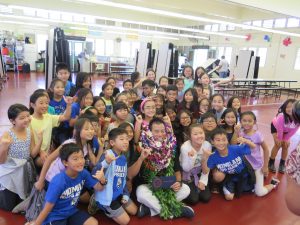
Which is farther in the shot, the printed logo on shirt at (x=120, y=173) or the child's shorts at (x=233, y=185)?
the child's shorts at (x=233, y=185)

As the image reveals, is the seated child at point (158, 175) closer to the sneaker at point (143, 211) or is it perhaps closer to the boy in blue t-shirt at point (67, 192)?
the sneaker at point (143, 211)

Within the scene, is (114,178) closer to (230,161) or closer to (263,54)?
(230,161)

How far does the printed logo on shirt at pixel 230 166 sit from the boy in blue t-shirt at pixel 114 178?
1.09m

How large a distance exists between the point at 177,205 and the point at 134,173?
0.51 metres

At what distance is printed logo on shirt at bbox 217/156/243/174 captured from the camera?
2703 millimetres

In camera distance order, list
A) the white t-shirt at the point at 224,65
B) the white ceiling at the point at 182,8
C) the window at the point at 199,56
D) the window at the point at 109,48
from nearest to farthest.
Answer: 1. the white ceiling at the point at 182,8
2. the white t-shirt at the point at 224,65
3. the window at the point at 199,56
4. the window at the point at 109,48

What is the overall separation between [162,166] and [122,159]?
0.43 metres

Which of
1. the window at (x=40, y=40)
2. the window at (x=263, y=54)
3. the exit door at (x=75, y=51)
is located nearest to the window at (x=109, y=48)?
the exit door at (x=75, y=51)

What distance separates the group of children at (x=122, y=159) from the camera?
6.61 feet

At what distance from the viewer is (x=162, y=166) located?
8.05 feet

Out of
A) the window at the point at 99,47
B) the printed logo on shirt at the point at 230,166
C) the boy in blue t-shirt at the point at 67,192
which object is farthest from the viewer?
the window at the point at 99,47

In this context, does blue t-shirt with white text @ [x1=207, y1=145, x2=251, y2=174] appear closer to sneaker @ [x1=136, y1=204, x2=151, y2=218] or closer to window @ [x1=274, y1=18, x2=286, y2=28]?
sneaker @ [x1=136, y1=204, x2=151, y2=218]

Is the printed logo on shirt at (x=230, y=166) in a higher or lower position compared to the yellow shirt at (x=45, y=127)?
lower

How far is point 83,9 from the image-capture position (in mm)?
12188
